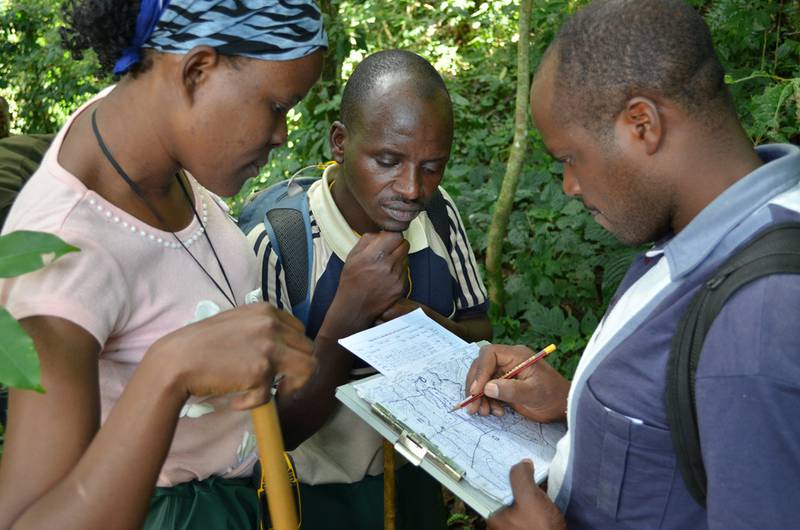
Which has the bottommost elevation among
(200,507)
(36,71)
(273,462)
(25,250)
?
(36,71)

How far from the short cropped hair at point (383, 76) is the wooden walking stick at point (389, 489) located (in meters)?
1.02

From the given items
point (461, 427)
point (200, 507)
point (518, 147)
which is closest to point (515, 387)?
point (461, 427)

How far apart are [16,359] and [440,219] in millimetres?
1653

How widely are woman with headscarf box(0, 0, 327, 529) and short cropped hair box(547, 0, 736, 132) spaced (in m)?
0.55

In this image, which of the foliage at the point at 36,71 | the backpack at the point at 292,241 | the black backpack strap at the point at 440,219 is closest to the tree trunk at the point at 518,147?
the black backpack strap at the point at 440,219

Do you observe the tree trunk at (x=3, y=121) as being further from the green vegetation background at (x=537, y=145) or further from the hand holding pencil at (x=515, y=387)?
the hand holding pencil at (x=515, y=387)

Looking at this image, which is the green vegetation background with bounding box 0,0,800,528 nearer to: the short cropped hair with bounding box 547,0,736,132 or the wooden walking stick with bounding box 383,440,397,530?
the wooden walking stick with bounding box 383,440,397,530

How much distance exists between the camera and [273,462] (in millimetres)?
1230

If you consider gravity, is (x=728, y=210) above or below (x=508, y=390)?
above

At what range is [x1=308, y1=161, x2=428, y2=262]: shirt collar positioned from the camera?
2.16 meters

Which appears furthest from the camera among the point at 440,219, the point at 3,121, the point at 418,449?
the point at 3,121

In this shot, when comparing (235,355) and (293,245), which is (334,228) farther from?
(235,355)

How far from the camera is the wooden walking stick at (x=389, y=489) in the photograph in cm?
210

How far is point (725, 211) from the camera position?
130 cm
